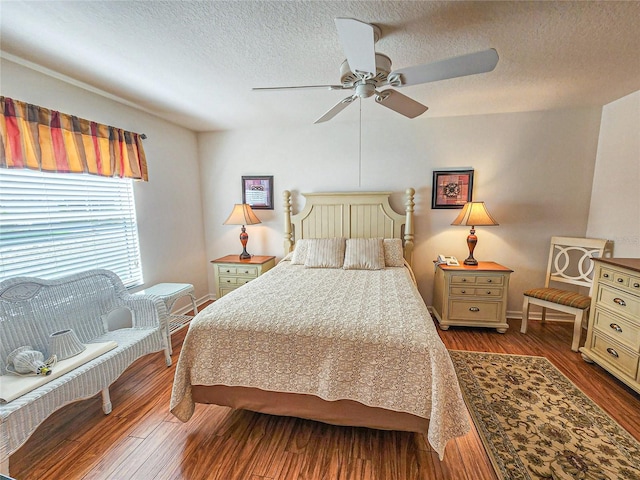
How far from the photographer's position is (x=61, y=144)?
6.82 ft

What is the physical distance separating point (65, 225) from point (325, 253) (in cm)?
234

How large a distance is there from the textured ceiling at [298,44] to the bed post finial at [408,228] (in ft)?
3.52

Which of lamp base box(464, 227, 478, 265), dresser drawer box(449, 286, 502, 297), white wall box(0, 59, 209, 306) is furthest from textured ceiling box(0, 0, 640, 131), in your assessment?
dresser drawer box(449, 286, 502, 297)

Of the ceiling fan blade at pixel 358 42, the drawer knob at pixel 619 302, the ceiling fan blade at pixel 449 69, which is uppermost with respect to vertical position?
the ceiling fan blade at pixel 358 42

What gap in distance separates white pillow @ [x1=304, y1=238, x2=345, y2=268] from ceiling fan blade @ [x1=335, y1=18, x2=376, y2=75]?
1856mm

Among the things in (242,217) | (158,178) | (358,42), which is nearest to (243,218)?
(242,217)

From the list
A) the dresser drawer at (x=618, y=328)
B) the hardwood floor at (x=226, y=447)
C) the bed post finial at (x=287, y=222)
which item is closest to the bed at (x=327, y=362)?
the hardwood floor at (x=226, y=447)

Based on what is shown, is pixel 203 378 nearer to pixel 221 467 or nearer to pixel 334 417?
pixel 221 467

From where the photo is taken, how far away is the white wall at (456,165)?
9.86ft

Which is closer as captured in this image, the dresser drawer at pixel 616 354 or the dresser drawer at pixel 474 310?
the dresser drawer at pixel 616 354

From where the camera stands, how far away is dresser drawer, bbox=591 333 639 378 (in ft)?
6.40

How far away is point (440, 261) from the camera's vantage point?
3137 millimetres

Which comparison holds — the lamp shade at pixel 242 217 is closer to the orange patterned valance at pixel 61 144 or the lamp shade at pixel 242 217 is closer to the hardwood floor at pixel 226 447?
the orange patterned valance at pixel 61 144

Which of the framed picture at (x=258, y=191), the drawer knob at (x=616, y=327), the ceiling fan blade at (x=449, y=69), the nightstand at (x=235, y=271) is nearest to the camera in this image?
the ceiling fan blade at (x=449, y=69)
